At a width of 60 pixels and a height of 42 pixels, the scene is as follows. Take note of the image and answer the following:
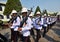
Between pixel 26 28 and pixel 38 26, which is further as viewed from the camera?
pixel 38 26

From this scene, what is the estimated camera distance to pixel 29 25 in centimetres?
765

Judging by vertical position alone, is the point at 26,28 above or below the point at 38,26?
above

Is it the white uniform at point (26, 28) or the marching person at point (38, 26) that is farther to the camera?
the marching person at point (38, 26)

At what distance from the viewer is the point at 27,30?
25.2 ft

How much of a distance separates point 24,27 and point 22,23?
0.18 metres

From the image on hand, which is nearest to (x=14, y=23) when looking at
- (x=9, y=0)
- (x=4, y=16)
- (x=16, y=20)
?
(x=16, y=20)

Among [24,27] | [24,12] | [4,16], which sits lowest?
[4,16]

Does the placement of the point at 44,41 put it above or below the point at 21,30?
below

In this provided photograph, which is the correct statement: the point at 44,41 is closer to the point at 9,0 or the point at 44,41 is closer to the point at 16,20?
the point at 16,20

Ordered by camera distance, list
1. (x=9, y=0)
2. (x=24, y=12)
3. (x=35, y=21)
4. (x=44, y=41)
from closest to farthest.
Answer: (x=24, y=12), (x=35, y=21), (x=44, y=41), (x=9, y=0)

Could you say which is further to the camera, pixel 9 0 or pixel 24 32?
pixel 9 0

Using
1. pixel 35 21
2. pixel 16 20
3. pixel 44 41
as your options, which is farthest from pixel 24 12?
pixel 44 41

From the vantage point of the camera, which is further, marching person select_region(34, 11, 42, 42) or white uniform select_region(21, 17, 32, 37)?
marching person select_region(34, 11, 42, 42)

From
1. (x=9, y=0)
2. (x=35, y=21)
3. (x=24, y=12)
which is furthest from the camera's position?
(x=9, y=0)
